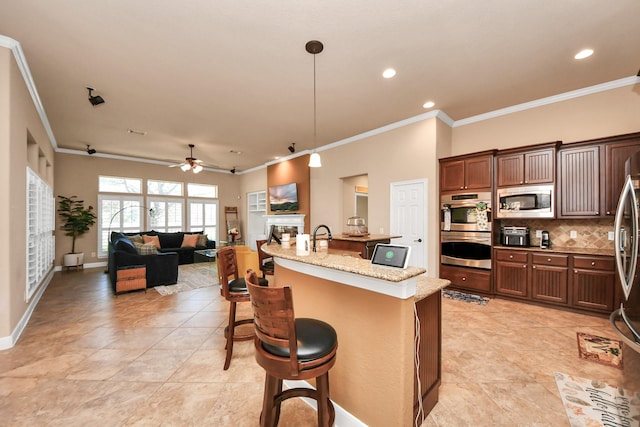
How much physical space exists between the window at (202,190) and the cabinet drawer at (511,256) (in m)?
8.86

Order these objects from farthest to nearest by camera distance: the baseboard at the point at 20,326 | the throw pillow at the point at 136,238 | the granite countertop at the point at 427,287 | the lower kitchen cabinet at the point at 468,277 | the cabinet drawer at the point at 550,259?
the throw pillow at the point at 136,238 < the lower kitchen cabinet at the point at 468,277 < the cabinet drawer at the point at 550,259 < the baseboard at the point at 20,326 < the granite countertop at the point at 427,287

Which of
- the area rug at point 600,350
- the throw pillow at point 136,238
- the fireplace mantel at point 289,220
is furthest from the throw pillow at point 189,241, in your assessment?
the area rug at point 600,350

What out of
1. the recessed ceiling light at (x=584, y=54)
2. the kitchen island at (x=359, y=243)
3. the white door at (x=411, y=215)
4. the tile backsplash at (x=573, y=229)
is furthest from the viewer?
the white door at (x=411, y=215)

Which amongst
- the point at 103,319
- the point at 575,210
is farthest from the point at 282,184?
the point at 575,210

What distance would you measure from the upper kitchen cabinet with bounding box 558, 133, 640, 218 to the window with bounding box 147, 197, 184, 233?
31.9 ft

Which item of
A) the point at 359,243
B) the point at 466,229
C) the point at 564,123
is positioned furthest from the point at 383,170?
the point at 564,123

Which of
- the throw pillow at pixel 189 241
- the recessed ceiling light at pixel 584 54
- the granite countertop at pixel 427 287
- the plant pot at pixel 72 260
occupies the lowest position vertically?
the plant pot at pixel 72 260

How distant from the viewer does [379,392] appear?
1.56m

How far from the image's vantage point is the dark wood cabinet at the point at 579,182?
3561 mm

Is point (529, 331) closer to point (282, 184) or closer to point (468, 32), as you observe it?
point (468, 32)

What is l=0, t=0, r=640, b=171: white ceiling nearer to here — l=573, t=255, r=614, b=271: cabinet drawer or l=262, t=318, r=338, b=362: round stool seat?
l=573, t=255, r=614, b=271: cabinet drawer

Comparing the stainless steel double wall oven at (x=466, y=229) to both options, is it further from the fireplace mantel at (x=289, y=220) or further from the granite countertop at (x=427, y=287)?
the fireplace mantel at (x=289, y=220)

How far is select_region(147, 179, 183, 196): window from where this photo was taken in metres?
8.42

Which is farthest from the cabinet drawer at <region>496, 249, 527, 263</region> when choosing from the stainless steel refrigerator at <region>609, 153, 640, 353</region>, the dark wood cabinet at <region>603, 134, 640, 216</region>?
the stainless steel refrigerator at <region>609, 153, 640, 353</region>
